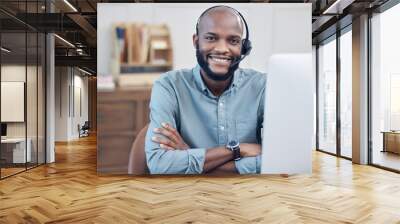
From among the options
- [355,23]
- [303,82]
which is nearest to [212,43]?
[303,82]

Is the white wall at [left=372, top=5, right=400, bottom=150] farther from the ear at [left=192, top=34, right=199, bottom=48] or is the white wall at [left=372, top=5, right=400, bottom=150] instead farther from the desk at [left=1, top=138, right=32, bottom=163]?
the desk at [left=1, top=138, right=32, bottom=163]

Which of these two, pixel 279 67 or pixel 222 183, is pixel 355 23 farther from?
pixel 222 183

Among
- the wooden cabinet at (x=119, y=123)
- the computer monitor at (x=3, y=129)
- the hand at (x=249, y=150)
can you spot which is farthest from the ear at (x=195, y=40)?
the computer monitor at (x=3, y=129)

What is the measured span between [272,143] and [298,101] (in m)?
0.84

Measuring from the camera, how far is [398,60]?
734 cm

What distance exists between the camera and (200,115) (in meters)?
6.41

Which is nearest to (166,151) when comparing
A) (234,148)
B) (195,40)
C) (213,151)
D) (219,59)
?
(213,151)

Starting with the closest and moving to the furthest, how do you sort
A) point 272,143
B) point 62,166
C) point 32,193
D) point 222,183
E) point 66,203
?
point 66,203 → point 32,193 → point 222,183 → point 272,143 → point 62,166

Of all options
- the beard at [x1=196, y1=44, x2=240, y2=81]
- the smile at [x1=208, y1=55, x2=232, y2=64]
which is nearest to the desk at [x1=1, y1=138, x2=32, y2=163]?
the beard at [x1=196, y1=44, x2=240, y2=81]

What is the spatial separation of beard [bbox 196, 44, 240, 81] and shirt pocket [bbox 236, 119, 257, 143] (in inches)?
30.5

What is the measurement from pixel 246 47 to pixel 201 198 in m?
2.78

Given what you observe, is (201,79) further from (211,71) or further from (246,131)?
(246,131)

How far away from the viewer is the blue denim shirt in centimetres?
641

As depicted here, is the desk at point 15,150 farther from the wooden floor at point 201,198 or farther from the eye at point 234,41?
the eye at point 234,41
